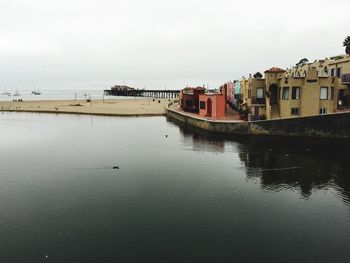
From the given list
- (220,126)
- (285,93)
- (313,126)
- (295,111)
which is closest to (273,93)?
(285,93)

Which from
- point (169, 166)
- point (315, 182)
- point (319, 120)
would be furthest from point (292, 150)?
point (169, 166)

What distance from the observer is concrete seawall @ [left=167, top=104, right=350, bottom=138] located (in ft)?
180

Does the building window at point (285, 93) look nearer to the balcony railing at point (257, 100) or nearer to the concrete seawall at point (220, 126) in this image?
the balcony railing at point (257, 100)

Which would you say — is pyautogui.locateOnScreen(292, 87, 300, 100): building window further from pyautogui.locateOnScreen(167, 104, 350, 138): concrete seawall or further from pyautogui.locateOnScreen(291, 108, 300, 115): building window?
pyautogui.locateOnScreen(167, 104, 350, 138): concrete seawall

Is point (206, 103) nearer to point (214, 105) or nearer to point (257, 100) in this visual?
point (214, 105)

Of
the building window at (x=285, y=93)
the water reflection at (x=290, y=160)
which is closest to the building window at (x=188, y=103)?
the water reflection at (x=290, y=160)

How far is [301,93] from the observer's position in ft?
198

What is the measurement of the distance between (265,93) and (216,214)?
43.3 m

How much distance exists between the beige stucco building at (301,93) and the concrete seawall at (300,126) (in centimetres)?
381

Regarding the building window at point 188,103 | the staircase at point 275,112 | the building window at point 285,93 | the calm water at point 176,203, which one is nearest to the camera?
the calm water at point 176,203

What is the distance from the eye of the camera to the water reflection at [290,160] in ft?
115

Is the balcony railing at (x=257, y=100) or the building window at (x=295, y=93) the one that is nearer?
the building window at (x=295, y=93)

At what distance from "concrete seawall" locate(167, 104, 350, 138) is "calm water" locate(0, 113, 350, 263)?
8.74ft

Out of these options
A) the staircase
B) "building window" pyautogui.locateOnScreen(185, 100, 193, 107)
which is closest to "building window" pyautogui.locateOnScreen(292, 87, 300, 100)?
the staircase
